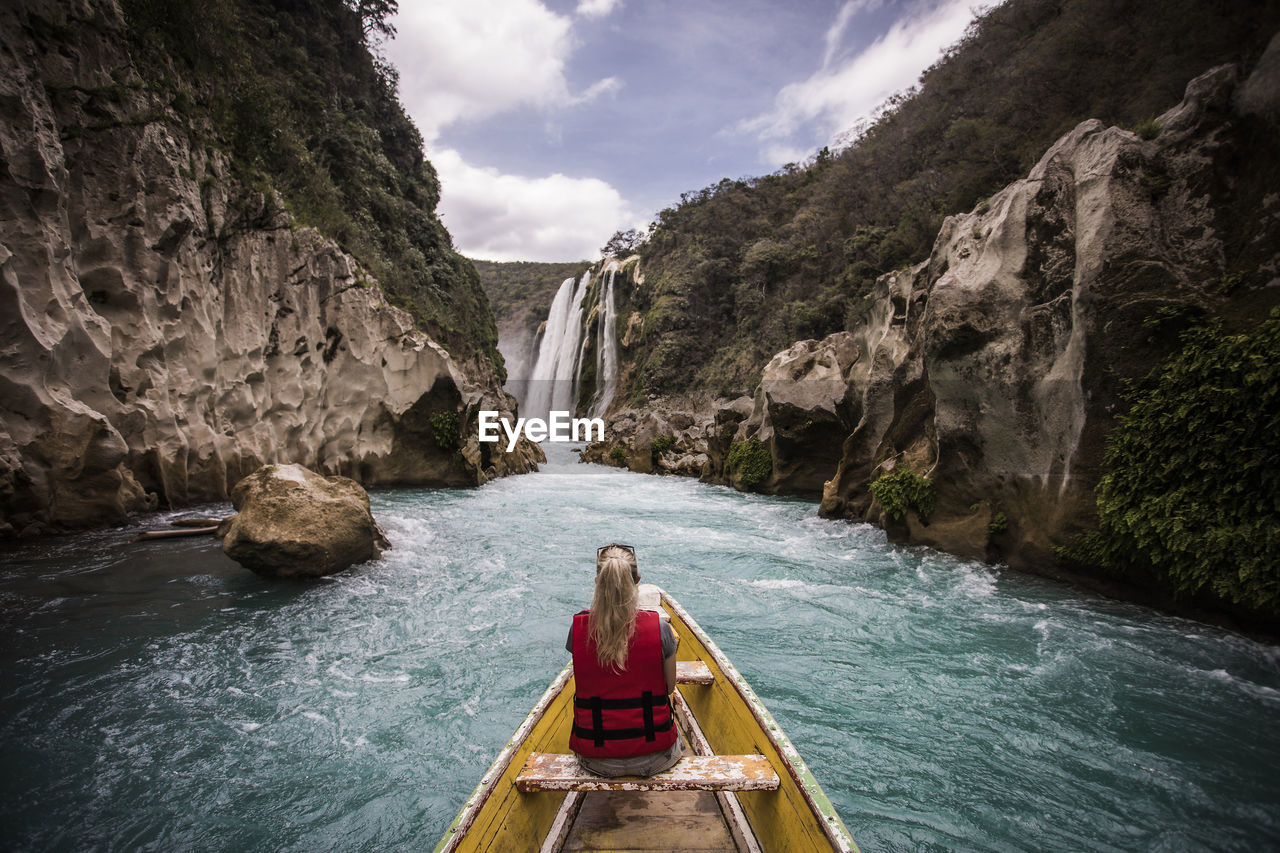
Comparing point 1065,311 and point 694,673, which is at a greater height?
point 1065,311

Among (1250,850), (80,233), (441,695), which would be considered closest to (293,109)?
(80,233)

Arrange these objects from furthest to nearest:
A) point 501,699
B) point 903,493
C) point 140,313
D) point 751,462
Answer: point 751,462 < point 903,493 < point 140,313 < point 501,699

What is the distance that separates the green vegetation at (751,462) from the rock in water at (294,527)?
12906mm

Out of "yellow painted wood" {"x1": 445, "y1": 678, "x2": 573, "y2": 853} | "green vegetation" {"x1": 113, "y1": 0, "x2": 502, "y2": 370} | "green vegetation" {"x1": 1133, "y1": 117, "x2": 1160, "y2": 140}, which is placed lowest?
"yellow painted wood" {"x1": 445, "y1": 678, "x2": 573, "y2": 853}

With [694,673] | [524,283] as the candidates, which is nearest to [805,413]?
[694,673]

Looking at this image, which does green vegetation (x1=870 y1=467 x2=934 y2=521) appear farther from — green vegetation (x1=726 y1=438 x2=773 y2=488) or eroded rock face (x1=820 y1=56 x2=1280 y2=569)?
green vegetation (x1=726 y1=438 x2=773 y2=488)

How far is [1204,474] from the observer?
5930 millimetres

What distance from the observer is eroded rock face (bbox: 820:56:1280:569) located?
21.9 feet

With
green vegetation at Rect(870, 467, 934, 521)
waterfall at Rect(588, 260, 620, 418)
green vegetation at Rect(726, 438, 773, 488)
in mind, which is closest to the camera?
green vegetation at Rect(870, 467, 934, 521)

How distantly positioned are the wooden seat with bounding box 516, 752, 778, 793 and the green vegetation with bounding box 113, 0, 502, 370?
1416 centimetres

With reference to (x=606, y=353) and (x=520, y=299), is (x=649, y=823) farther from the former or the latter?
(x=520, y=299)

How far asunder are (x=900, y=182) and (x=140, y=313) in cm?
2964

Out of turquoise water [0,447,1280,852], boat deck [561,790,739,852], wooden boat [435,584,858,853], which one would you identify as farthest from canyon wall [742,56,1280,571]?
boat deck [561,790,739,852]

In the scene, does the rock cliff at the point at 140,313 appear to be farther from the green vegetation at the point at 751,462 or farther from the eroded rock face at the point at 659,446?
the eroded rock face at the point at 659,446
